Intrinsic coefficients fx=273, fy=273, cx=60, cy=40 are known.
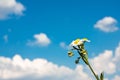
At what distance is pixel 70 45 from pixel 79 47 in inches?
8.6

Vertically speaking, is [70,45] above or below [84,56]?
above

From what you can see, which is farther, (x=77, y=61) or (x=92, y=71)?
(x=77, y=61)

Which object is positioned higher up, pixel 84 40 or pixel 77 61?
pixel 84 40

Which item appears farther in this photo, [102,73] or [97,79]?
[102,73]

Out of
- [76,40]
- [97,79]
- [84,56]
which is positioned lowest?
[97,79]

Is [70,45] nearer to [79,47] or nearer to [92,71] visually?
[79,47]

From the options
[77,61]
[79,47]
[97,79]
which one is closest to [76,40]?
[79,47]

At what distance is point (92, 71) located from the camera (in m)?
4.73

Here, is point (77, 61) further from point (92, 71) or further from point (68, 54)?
point (92, 71)

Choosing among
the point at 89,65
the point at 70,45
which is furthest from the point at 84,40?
the point at 89,65

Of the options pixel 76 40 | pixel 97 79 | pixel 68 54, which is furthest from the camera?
pixel 68 54

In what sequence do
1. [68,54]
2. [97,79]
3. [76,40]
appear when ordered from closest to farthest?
[97,79] < [76,40] < [68,54]

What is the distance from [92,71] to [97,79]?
161 millimetres

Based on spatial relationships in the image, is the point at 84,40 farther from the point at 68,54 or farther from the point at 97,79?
the point at 97,79
